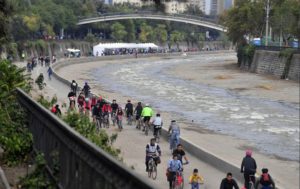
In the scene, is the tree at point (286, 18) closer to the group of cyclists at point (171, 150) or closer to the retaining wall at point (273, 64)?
the retaining wall at point (273, 64)

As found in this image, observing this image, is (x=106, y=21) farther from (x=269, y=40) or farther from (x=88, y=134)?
(x=88, y=134)

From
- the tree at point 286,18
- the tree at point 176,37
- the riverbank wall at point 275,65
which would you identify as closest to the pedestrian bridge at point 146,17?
the tree at point 176,37

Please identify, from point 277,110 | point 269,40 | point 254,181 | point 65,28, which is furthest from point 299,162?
point 65,28

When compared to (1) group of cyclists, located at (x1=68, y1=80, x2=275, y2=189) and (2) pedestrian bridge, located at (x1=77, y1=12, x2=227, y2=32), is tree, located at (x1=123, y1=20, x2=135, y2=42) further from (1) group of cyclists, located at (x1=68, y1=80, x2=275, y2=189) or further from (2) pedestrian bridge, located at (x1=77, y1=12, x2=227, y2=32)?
(1) group of cyclists, located at (x1=68, y1=80, x2=275, y2=189)

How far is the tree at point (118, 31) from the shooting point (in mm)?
135750

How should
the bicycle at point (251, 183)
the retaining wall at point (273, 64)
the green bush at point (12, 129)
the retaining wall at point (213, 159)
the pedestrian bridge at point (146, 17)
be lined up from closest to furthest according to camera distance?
the green bush at point (12, 129)
the bicycle at point (251, 183)
the retaining wall at point (213, 159)
the retaining wall at point (273, 64)
the pedestrian bridge at point (146, 17)

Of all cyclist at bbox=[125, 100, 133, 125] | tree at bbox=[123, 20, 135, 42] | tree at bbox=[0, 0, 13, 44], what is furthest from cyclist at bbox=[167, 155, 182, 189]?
tree at bbox=[123, 20, 135, 42]

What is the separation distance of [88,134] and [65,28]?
11589 cm

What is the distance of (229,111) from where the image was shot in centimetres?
3741

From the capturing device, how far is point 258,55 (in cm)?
7494

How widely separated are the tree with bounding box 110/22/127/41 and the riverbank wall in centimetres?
5716

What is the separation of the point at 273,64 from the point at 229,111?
111 feet

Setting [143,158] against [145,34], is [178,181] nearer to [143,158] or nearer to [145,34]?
[143,158]

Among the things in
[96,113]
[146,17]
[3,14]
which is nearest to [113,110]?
[96,113]
